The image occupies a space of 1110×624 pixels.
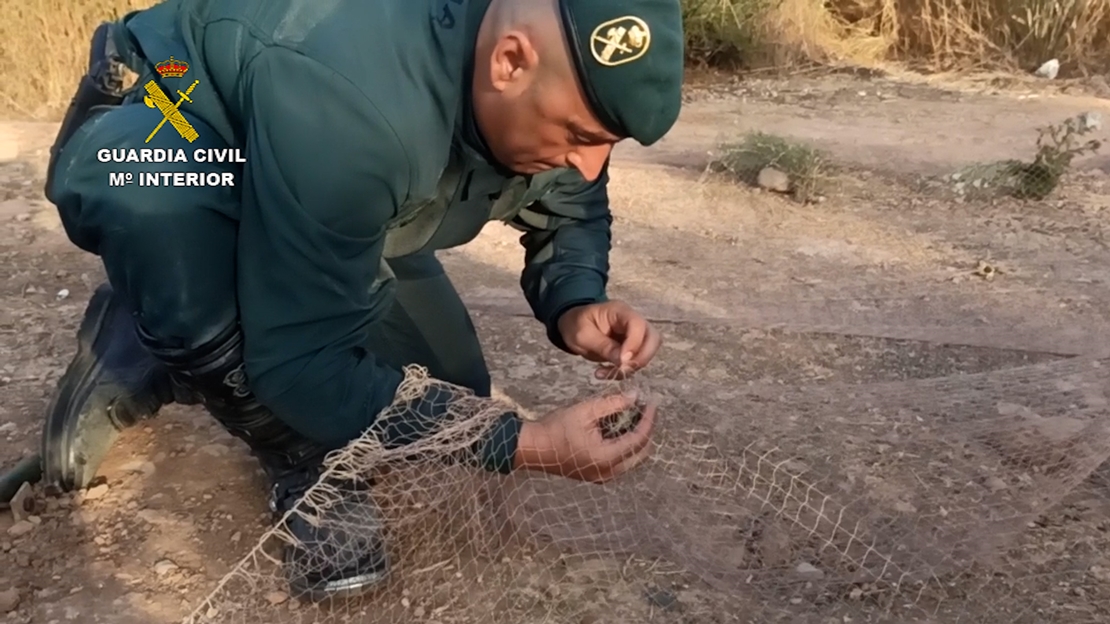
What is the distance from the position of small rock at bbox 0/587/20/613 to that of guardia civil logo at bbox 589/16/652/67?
115 cm

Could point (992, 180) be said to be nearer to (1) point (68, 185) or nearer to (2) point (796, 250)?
(2) point (796, 250)

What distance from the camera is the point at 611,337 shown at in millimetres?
1722

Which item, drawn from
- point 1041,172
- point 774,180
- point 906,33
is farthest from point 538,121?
point 906,33

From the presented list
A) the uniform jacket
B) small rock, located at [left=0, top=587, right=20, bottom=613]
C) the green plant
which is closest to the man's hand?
the uniform jacket

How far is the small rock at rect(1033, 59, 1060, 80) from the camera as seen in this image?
5477mm

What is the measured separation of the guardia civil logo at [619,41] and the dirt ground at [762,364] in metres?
0.74

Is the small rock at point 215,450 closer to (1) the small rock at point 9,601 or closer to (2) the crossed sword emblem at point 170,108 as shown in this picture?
(1) the small rock at point 9,601

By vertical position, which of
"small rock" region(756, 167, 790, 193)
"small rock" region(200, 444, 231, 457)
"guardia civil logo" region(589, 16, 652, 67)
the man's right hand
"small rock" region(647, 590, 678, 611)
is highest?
"guardia civil logo" region(589, 16, 652, 67)

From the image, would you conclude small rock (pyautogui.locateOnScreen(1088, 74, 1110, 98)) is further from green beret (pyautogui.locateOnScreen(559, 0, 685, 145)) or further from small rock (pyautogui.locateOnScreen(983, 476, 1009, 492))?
green beret (pyautogui.locateOnScreen(559, 0, 685, 145))

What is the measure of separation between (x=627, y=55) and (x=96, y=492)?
1234 mm

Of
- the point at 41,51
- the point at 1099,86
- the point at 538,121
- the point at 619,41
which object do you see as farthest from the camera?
the point at 1099,86

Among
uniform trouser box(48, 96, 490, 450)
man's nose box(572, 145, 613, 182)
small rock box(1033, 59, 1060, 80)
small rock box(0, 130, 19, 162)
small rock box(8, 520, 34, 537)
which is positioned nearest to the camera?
man's nose box(572, 145, 613, 182)

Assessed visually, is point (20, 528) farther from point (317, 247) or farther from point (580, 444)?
point (580, 444)

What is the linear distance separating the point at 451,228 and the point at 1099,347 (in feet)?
5.02
